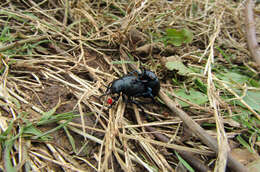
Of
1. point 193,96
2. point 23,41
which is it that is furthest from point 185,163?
point 23,41

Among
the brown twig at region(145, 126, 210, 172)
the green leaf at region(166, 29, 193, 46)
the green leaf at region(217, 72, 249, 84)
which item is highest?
the green leaf at region(166, 29, 193, 46)

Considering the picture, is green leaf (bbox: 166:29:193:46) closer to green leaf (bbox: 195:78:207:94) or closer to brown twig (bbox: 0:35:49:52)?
green leaf (bbox: 195:78:207:94)

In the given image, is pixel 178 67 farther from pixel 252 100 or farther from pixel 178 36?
pixel 252 100

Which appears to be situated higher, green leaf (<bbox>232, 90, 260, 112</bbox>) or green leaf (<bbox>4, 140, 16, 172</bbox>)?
green leaf (<bbox>4, 140, 16, 172</bbox>)

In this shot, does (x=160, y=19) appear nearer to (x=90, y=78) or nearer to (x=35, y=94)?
(x=90, y=78)

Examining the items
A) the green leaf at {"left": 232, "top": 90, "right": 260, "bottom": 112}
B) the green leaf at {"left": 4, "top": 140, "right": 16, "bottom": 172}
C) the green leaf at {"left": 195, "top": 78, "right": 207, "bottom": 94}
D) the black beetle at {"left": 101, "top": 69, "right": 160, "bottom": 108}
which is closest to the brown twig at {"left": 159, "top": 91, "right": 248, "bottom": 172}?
the black beetle at {"left": 101, "top": 69, "right": 160, "bottom": 108}

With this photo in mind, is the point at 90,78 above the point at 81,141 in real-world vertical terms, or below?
above

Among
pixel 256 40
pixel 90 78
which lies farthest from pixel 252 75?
pixel 90 78
